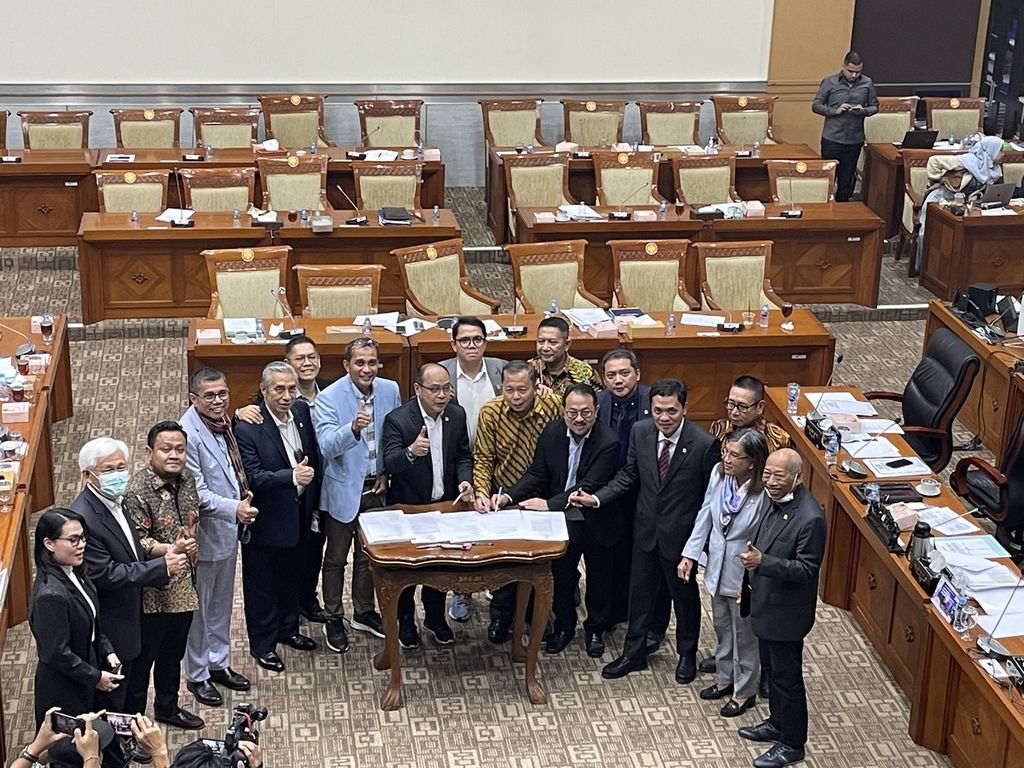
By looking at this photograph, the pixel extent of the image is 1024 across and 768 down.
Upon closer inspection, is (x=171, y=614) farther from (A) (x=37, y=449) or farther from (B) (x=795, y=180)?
(B) (x=795, y=180)

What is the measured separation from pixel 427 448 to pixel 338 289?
3.10 metres

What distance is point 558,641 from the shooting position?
660 cm

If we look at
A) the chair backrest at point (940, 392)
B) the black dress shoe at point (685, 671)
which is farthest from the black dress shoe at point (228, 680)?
the chair backrest at point (940, 392)

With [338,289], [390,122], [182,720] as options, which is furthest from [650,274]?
[182,720]

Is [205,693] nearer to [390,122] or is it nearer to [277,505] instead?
[277,505]

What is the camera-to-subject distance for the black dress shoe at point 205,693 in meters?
6.10

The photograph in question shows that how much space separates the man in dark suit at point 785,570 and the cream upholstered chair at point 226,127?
839cm

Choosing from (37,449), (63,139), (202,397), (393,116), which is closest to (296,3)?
(393,116)

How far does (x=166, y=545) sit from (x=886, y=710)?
122 inches

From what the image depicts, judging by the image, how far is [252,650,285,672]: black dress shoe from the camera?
252 inches

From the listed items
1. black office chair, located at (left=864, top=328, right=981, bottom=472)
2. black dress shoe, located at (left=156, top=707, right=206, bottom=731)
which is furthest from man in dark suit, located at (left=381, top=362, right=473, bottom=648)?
black office chair, located at (left=864, top=328, right=981, bottom=472)

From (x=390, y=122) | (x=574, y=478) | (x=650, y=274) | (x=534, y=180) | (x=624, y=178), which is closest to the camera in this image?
(x=574, y=478)

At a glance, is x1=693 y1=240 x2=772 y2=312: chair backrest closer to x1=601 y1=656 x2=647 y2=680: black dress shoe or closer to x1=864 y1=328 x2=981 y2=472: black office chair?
x1=864 y1=328 x2=981 y2=472: black office chair

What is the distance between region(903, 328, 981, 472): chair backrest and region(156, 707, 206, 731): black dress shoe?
13.0 ft
